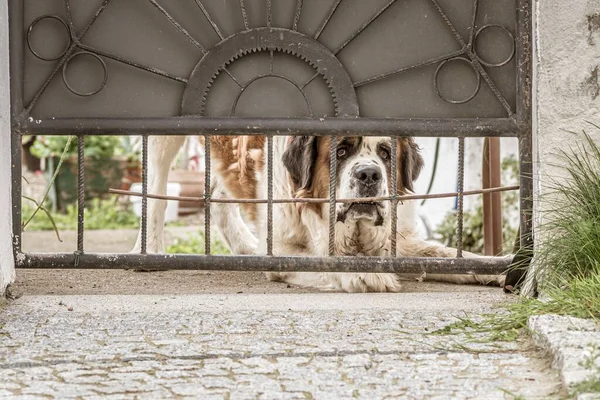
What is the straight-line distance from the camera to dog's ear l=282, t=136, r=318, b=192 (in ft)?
17.9

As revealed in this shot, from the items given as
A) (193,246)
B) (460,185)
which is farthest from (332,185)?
(193,246)

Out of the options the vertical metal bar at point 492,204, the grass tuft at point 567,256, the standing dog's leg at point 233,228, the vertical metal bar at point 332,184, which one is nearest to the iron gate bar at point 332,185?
the vertical metal bar at point 332,184

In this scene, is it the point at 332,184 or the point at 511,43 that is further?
the point at 332,184

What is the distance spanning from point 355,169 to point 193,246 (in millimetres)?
4854

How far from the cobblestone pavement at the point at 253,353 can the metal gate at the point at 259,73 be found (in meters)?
0.42

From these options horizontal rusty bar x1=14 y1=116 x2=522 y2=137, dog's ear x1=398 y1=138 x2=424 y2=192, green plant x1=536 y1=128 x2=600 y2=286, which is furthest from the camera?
dog's ear x1=398 y1=138 x2=424 y2=192

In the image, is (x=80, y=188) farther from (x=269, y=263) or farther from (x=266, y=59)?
(x=266, y=59)

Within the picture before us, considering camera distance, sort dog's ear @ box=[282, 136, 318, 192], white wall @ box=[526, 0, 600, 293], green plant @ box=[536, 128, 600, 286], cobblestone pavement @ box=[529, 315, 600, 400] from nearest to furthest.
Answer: cobblestone pavement @ box=[529, 315, 600, 400] → green plant @ box=[536, 128, 600, 286] → white wall @ box=[526, 0, 600, 293] → dog's ear @ box=[282, 136, 318, 192]

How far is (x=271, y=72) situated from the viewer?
15.2ft

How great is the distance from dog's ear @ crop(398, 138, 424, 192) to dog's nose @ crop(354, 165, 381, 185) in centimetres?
59

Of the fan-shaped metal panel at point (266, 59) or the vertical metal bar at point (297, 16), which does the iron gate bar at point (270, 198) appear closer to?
the fan-shaped metal panel at point (266, 59)

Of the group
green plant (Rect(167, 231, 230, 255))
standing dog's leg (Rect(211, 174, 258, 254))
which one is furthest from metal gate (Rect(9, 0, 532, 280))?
green plant (Rect(167, 231, 230, 255))

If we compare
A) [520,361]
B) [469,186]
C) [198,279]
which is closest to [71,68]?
[198,279]

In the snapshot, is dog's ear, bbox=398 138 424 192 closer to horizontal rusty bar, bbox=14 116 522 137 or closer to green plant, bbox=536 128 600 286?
horizontal rusty bar, bbox=14 116 522 137
